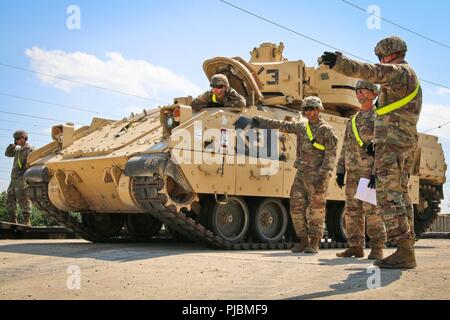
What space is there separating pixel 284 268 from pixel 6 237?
924cm

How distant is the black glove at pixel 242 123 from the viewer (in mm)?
11695

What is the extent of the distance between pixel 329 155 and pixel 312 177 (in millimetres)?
459

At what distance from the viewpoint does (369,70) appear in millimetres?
6285

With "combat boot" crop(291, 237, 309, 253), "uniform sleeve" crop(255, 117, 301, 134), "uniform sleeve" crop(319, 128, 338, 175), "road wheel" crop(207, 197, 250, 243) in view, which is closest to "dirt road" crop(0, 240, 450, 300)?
"combat boot" crop(291, 237, 309, 253)

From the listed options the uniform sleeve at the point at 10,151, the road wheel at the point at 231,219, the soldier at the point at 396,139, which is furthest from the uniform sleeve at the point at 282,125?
the uniform sleeve at the point at 10,151

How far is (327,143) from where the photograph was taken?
35.2 ft

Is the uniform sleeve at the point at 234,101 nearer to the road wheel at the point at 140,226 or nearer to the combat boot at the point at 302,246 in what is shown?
the combat boot at the point at 302,246

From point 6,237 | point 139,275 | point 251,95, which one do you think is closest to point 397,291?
point 139,275

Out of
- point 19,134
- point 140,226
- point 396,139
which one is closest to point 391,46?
point 396,139

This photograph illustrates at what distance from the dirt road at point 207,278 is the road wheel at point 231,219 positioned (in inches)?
90.1

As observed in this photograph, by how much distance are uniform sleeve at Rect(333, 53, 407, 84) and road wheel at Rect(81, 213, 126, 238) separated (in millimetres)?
8550

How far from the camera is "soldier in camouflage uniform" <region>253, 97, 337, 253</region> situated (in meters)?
10.5

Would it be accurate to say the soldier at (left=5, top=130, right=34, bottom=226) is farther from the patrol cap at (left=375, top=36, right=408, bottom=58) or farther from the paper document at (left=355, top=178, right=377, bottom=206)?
the patrol cap at (left=375, top=36, right=408, bottom=58)
